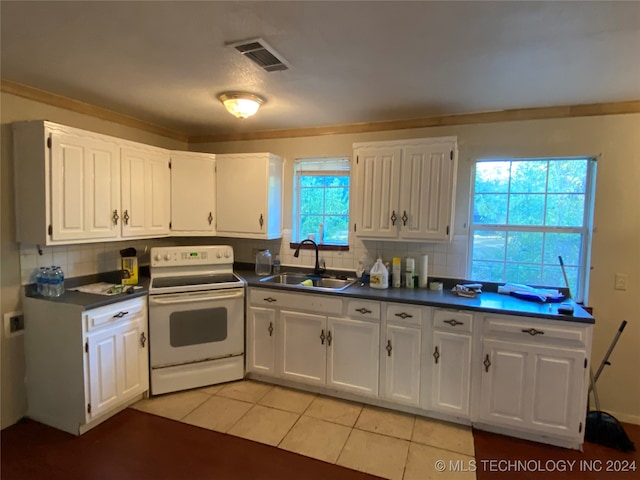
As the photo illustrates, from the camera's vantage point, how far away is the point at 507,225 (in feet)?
9.71

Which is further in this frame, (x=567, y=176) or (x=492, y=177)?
(x=492, y=177)

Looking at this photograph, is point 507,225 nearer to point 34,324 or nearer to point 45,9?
point 45,9

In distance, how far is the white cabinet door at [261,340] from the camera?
3.08m

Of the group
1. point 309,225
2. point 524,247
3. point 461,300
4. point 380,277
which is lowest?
point 461,300

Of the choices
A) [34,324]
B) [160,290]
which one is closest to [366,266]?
[160,290]

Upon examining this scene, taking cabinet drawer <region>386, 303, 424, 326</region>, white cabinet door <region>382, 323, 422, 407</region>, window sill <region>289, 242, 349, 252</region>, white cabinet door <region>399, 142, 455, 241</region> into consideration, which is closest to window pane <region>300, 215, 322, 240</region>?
window sill <region>289, 242, 349, 252</region>

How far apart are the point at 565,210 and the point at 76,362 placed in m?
3.75

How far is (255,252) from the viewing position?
3.82 meters

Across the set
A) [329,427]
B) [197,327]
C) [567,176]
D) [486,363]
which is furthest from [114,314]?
[567,176]

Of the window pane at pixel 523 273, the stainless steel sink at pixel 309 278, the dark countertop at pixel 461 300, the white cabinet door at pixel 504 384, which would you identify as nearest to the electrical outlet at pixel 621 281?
the dark countertop at pixel 461 300

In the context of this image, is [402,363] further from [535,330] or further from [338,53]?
[338,53]

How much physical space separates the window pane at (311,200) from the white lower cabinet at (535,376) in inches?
74.6

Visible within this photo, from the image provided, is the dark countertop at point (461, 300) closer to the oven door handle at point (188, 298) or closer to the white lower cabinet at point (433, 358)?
the white lower cabinet at point (433, 358)

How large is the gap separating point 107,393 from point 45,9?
7.62ft
